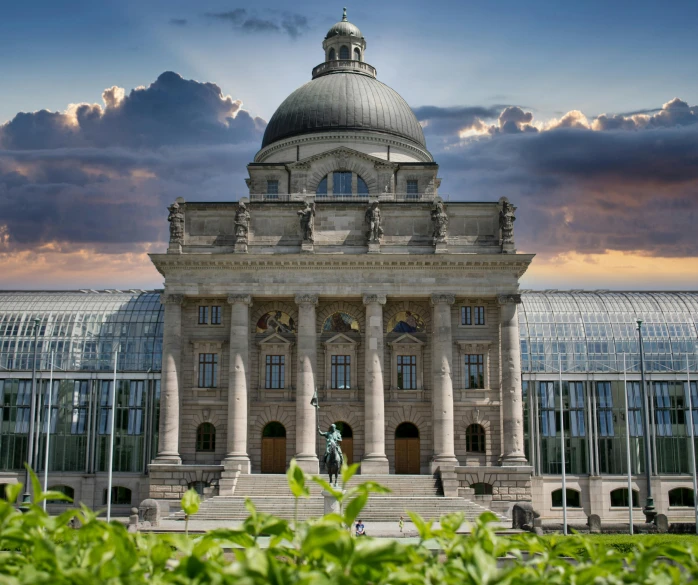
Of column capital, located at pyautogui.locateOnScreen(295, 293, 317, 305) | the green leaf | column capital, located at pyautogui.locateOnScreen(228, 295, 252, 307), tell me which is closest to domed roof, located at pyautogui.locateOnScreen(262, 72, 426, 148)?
column capital, located at pyautogui.locateOnScreen(295, 293, 317, 305)

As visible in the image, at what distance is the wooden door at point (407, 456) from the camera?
2517 inches

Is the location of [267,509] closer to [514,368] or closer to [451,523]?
[514,368]

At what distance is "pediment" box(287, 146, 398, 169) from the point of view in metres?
72.6

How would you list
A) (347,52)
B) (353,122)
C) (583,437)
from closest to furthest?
(583,437) < (353,122) < (347,52)

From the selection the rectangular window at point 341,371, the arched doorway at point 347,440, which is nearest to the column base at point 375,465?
the arched doorway at point 347,440

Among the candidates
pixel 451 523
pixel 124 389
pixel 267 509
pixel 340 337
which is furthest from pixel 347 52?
pixel 451 523

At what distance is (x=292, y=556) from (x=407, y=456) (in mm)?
53707

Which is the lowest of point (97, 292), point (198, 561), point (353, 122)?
point (198, 561)

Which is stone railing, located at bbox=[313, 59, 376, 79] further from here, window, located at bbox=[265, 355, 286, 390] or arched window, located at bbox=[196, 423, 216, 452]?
arched window, located at bbox=[196, 423, 216, 452]

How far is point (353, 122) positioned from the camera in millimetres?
75438

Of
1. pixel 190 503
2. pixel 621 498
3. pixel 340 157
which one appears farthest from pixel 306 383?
pixel 190 503

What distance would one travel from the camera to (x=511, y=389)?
62.7 meters

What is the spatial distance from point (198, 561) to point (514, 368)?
54.3 metres

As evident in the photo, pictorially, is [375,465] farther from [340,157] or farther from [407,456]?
[340,157]
